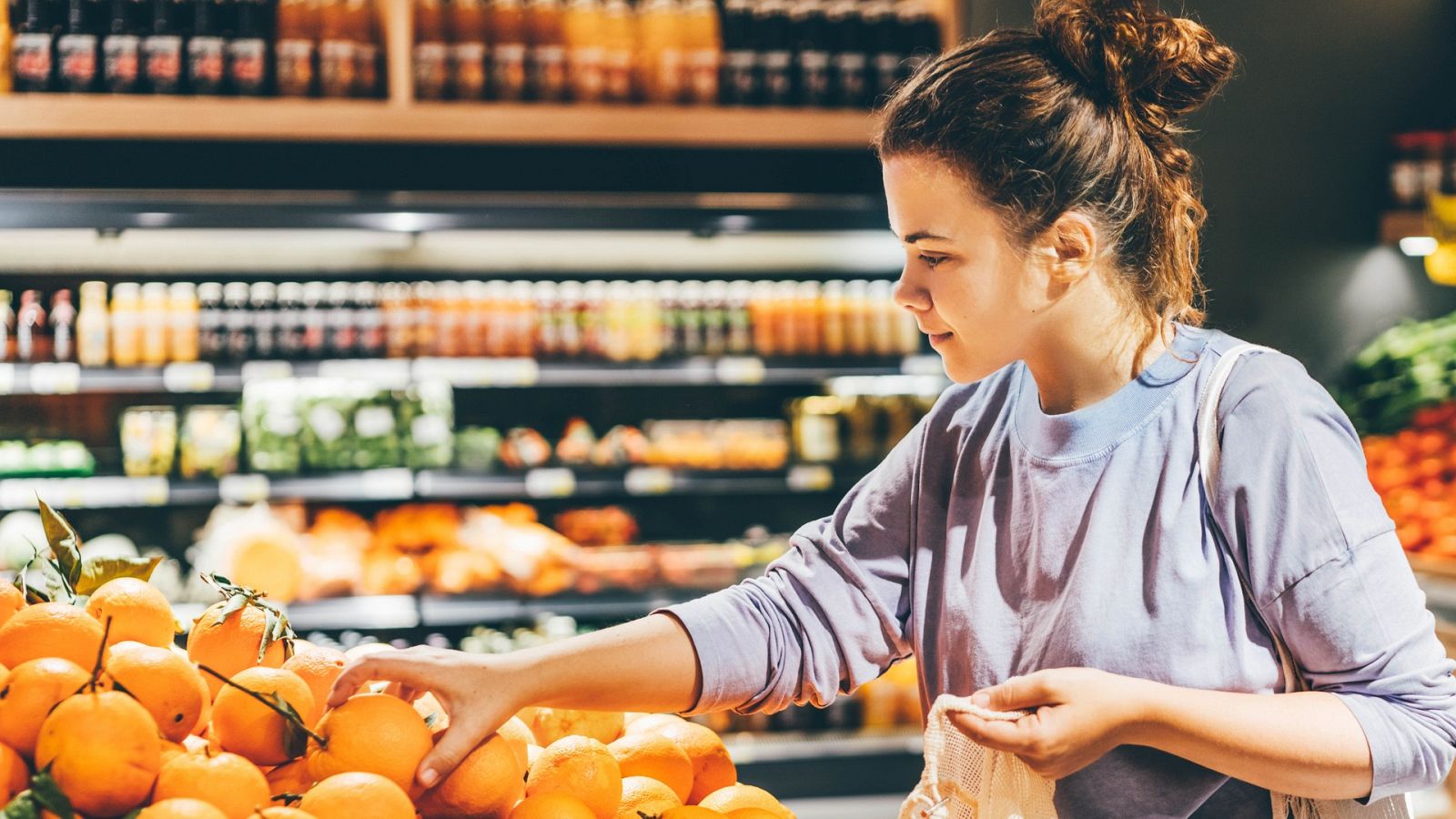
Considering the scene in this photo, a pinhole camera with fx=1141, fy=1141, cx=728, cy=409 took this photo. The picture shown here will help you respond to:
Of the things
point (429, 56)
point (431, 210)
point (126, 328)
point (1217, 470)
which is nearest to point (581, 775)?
point (1217, 470)

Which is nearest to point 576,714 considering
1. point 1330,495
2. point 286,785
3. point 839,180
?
point 286,785

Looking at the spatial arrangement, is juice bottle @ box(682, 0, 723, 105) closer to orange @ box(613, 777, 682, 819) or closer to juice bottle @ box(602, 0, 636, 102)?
juice bottle @ box(602, 0, 636, 102)

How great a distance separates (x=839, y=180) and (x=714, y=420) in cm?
95

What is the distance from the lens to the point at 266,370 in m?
3.18

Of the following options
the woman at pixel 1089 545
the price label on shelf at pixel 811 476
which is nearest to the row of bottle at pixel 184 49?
the price label on shelf at pixel 811 476

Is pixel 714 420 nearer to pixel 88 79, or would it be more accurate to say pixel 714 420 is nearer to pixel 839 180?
pixel 839 180

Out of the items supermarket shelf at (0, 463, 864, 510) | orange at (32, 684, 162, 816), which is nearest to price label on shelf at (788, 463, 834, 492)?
supermarket shelf at (0, 463, 864, 510)

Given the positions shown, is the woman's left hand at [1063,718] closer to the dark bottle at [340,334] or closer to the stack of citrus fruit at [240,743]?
the stack of citrus fruit at [240,743]

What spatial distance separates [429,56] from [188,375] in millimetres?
1109

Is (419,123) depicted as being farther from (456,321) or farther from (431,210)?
(456,321)

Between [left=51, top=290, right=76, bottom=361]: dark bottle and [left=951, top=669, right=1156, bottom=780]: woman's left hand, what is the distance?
10.2ft

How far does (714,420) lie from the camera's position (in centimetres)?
392

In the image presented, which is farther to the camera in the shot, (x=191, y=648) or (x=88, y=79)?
(x=88, y=79)

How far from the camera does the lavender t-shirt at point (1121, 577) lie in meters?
0.97
